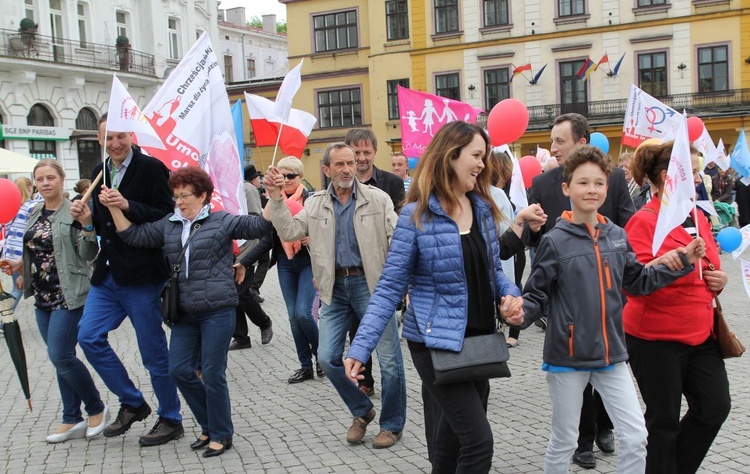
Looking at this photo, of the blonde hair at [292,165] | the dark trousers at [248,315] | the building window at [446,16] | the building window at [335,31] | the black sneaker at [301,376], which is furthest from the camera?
the building window at [335,31]

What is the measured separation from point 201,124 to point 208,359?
191 cm

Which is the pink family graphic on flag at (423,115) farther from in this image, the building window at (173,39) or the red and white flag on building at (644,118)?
the building window at (173,39)

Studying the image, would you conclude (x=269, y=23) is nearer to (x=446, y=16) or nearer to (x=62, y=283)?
(x=446, y=16)

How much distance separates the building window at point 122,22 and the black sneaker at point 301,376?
31.9 metres

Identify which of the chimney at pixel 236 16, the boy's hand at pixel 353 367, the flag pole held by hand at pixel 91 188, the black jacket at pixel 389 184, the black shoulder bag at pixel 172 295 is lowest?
the boy's hand at pixel 353 367

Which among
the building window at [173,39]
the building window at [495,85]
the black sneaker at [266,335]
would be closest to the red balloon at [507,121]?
the black sneaker at [266,335]

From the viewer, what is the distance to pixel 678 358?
3939mm

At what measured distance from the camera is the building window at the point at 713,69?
3391 centimetres

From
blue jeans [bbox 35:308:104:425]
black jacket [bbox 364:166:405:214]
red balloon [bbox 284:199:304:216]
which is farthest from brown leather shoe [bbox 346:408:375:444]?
red balloon [bbox 284:199:304:216]

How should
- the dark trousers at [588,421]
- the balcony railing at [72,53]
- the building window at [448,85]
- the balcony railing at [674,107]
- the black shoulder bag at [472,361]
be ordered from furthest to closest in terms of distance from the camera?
the building window at [448,85]
the balcony railing at [674,107]
the balcony railing at [72,53]
the dark trousers at [588,421]
the black shoulder bag at [472,361]

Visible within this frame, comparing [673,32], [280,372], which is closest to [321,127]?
[673,32]

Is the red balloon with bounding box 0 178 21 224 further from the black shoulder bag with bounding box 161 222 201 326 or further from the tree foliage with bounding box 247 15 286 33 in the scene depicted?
the tree foliage with bounding box 247 15 286 33

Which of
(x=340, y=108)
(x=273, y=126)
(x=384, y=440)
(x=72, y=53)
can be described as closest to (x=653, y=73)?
(x=340, y=108)

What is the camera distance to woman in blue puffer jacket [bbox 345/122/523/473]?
3.63 m
